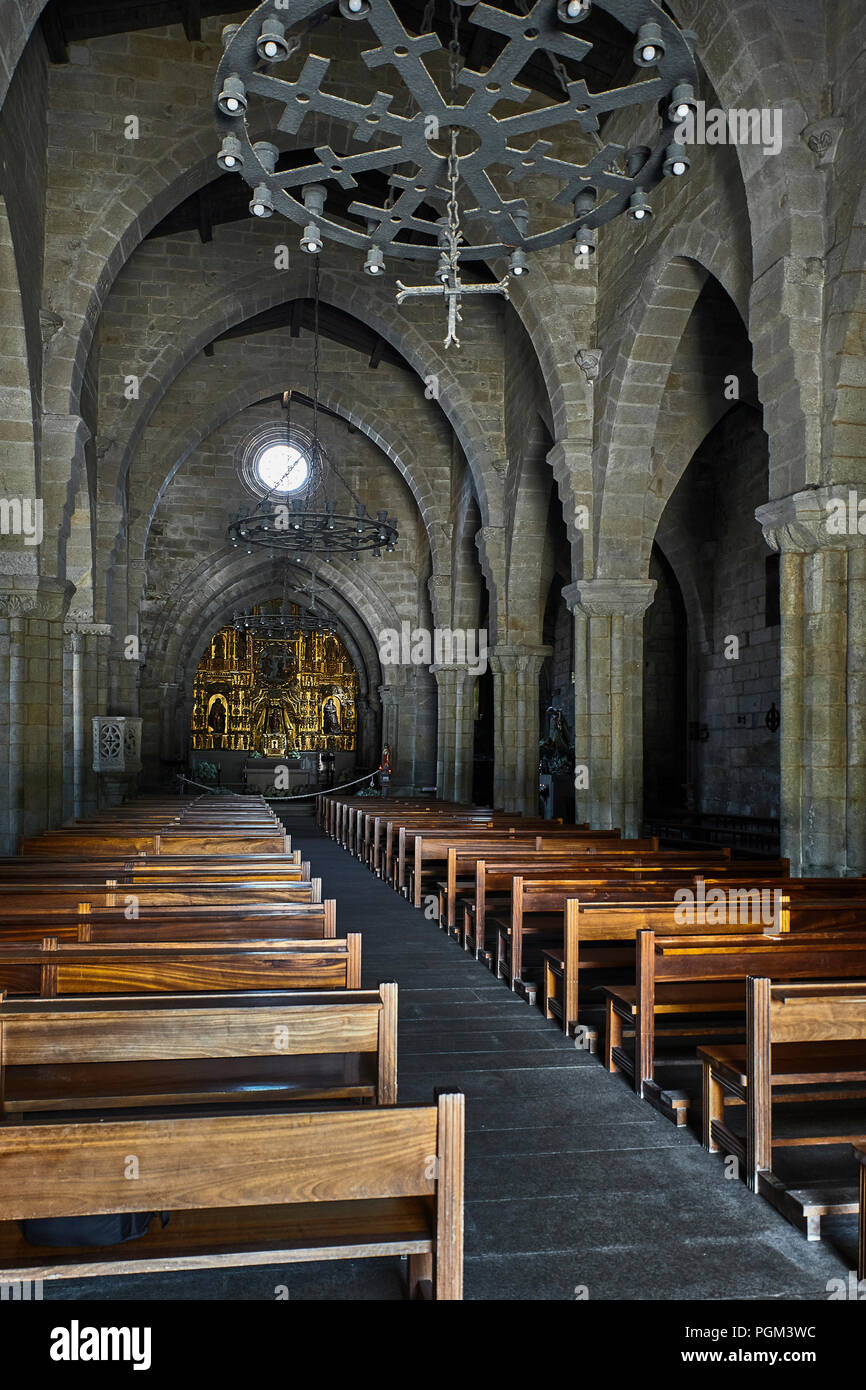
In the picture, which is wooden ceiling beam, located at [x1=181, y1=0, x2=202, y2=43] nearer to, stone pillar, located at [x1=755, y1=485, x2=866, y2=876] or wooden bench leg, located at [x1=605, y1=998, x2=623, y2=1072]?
stone pillar, located at [x1=755, y1=485, x2=866, y2=876]

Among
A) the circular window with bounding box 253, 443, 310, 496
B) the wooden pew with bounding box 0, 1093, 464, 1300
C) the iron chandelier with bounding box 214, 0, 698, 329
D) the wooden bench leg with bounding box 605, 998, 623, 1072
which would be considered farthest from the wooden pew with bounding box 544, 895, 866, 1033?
the circular window with bounding box 253, 443, 310, 496

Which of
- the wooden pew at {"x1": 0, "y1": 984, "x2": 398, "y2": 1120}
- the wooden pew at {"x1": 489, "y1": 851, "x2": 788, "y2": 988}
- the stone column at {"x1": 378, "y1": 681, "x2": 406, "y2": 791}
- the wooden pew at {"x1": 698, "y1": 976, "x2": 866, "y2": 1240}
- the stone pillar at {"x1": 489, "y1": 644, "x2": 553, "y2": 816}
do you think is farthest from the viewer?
the stone column at {"x1": 378, "y1": 681, "x2": 406, "y2": 791}

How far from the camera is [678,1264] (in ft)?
9.74

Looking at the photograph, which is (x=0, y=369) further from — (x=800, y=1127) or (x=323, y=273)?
(x=800, y=1127)

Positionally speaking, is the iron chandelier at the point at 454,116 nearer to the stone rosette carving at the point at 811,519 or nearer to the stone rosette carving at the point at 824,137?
the stone rosette carving at the point at 824,137

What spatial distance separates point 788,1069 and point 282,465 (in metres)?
23.2

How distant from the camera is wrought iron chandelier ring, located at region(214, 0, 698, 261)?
5.14 m

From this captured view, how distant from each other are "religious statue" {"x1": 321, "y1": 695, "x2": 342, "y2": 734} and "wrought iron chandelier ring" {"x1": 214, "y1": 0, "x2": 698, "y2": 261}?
79.8ft

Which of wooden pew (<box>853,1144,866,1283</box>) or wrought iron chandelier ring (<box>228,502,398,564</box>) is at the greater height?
wrought iron chandelier ring (<box>228,502,398,564</box>)

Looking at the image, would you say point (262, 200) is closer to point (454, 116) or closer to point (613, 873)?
point (454, 116)

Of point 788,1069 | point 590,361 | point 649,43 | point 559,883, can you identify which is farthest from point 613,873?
point 590,361

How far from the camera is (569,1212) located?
3305mm
